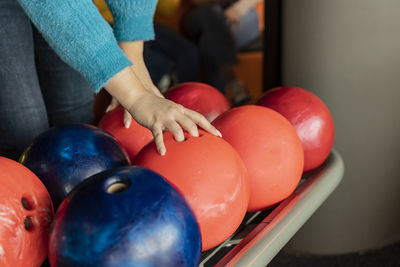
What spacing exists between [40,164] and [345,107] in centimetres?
94

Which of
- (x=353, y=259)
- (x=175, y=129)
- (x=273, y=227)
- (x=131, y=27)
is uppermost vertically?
(x=131, y=27)

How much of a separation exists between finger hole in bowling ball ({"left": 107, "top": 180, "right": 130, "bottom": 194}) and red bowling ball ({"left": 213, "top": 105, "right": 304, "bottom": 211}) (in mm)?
334

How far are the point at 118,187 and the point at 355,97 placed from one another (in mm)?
945

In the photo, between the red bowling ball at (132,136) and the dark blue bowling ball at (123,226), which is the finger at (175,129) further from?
the red bowling ball at (132,136)

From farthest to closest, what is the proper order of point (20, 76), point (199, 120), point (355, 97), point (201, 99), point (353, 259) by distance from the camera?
point (353, 259)
point (355, 97)
point (201, 99)
point (20, 76)
point (199, 120)

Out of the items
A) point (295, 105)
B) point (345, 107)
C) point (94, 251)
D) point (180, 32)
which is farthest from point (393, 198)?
point (180, 32)

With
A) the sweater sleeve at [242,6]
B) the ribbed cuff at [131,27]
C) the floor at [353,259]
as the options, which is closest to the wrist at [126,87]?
the ribbed cuff at [131,27]

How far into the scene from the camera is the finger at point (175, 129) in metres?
0.85

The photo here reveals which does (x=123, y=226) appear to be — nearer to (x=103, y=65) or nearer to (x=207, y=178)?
(x=207, y=178)

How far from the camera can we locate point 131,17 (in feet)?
3.75

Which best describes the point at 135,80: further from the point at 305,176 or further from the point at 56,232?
the point at 305,176

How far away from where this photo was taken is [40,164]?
0.92 metres

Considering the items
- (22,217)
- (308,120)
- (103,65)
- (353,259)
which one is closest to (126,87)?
(103,65)

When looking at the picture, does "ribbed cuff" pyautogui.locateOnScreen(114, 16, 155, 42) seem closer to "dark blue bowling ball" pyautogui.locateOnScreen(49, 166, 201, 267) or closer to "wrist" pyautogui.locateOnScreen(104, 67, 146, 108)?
"wrist" pyautogui.locateOnScreen(104, 67, 146, 108)
